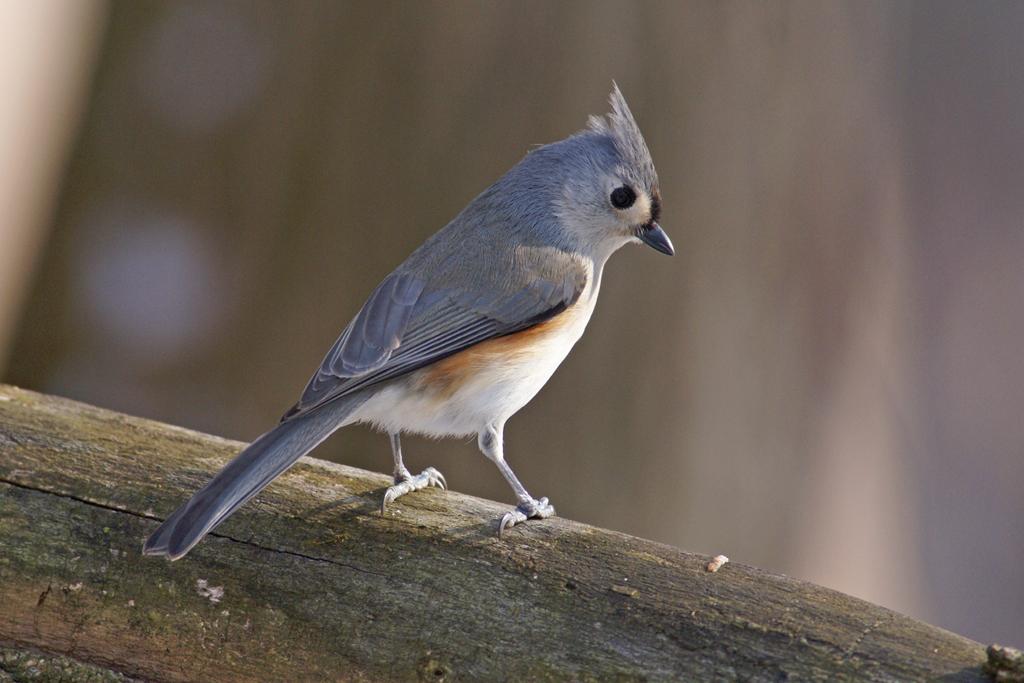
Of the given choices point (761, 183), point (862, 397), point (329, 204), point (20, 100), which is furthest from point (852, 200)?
point (20, 100)

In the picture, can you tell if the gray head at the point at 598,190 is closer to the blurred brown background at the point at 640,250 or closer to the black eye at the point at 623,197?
the black eye at the point at 623,197

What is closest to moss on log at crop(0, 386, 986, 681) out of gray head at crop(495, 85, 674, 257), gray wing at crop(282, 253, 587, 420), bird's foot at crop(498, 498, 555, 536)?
bird's foot at crop(498, 498, 555, 536)

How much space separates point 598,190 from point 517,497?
0.84 meters

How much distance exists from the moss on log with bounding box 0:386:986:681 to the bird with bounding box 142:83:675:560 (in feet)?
0.46

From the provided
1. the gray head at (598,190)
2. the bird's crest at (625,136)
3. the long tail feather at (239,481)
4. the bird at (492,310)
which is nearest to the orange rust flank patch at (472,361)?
the bird at (492,310)

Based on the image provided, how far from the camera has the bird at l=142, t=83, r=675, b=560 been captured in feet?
6.66

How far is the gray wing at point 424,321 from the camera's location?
2059 millimetres

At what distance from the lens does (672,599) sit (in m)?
1.56

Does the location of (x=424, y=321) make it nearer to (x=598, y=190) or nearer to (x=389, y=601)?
(x=598, y=190)

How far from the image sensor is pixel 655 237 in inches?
99.7

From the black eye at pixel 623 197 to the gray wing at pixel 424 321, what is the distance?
243 millimetres

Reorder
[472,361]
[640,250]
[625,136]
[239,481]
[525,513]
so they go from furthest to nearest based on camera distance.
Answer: [640,250] → [625,136] → [472,361] → [525,513] → [239,481]

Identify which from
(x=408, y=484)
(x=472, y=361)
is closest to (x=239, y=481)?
(x=408, y=484)

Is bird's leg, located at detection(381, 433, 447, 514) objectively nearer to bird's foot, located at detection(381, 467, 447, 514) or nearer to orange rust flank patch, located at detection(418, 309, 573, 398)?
Result: bird's foot, located at detection(381, 467, 447, 514)
